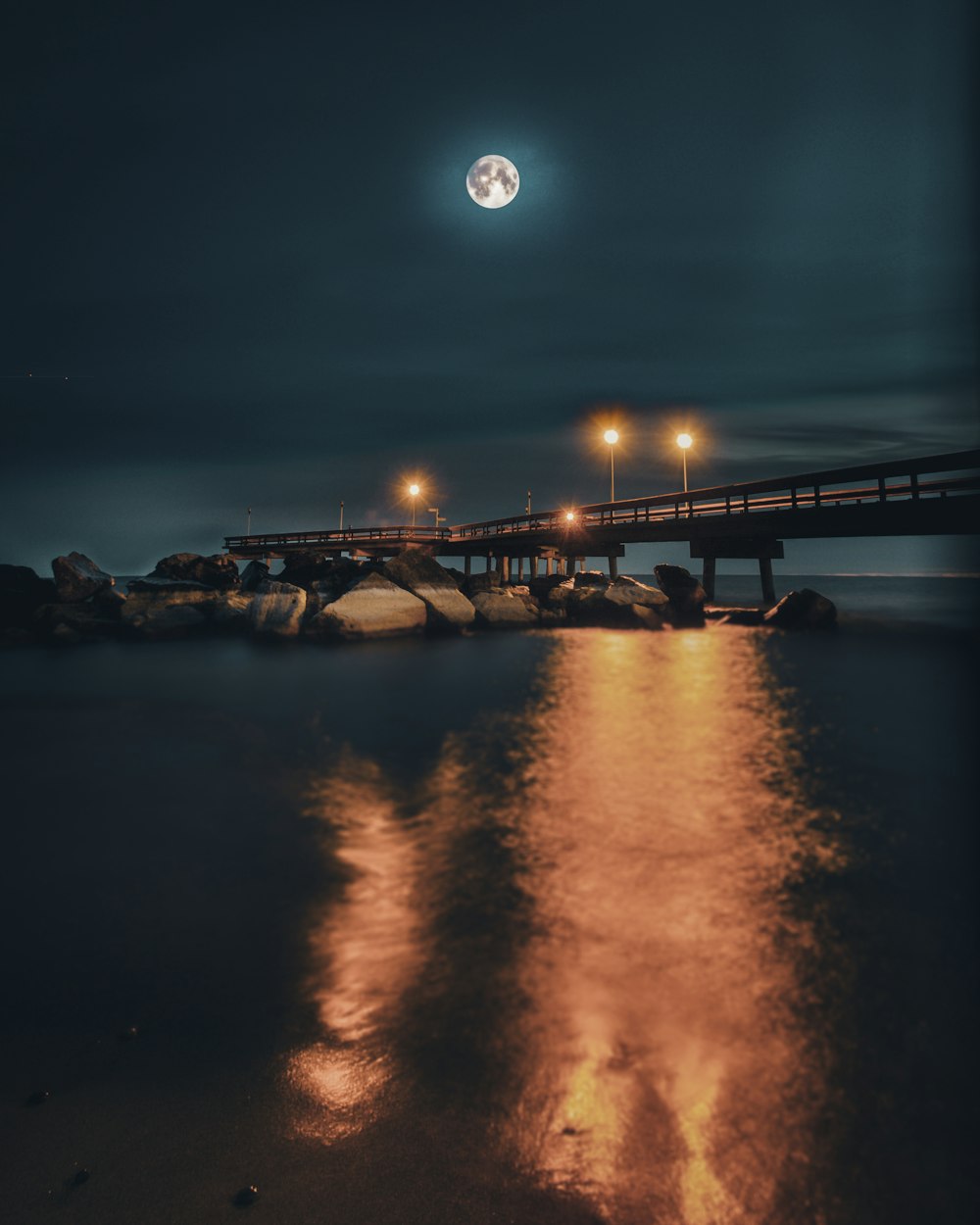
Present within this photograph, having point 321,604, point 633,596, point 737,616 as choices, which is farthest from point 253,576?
point 737,616

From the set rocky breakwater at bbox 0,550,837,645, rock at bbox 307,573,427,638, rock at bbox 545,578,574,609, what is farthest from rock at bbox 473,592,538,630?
rock at bbox 307,573,427,638

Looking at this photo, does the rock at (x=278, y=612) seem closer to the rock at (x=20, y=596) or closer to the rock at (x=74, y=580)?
the rock at (x=74, y=580)

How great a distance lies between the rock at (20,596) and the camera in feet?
78.3

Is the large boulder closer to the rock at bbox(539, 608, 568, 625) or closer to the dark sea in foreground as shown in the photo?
the rock at bbox(539, 608, 568, 625)

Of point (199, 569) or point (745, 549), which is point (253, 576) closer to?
point (199, 569)

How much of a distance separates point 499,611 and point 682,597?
9.50 meters

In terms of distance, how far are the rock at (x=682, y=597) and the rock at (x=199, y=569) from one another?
2059 cm

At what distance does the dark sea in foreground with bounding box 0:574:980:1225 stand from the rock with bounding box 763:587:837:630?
1737 centimetres

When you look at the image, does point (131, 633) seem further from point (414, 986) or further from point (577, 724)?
point (414, 986)

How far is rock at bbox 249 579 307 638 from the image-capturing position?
23641 mm

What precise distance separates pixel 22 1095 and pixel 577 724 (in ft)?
33.4

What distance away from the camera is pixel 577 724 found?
12320mm

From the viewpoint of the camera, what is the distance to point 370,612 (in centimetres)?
2281

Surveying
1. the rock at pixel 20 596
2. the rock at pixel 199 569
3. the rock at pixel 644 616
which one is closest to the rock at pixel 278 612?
the rock at pixel 199 569
